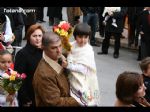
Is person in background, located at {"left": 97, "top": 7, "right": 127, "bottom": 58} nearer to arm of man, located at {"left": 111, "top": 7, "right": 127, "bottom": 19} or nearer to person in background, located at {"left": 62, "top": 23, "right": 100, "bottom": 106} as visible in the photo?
arm of man, located at {"left": 111, "top": 7, "right": 127, "bottom": 19}

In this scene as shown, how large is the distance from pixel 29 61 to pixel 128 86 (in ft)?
4.85

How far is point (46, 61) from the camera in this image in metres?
4.02

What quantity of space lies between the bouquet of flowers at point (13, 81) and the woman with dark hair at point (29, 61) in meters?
0.08

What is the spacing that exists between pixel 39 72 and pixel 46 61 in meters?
0.12

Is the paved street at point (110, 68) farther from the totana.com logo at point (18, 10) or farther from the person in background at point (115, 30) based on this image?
the totana.com logo at point (18, 10)

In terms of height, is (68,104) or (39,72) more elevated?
(39,72)

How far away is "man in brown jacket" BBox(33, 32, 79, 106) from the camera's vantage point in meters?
3.89

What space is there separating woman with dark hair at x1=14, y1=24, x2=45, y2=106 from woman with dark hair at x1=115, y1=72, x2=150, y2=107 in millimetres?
1342

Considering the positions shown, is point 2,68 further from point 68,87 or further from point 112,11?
point 112,11

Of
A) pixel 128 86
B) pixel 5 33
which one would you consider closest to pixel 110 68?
pixel 5 33

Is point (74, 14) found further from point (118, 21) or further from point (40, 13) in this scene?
point (118, 21)

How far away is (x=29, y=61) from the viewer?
4699 mm

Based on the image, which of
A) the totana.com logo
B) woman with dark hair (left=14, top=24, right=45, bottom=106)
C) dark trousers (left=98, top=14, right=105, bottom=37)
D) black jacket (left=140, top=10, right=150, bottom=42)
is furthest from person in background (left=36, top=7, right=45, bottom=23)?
woman with dark hair (left=14, top=24, right=45, bottom=106)
